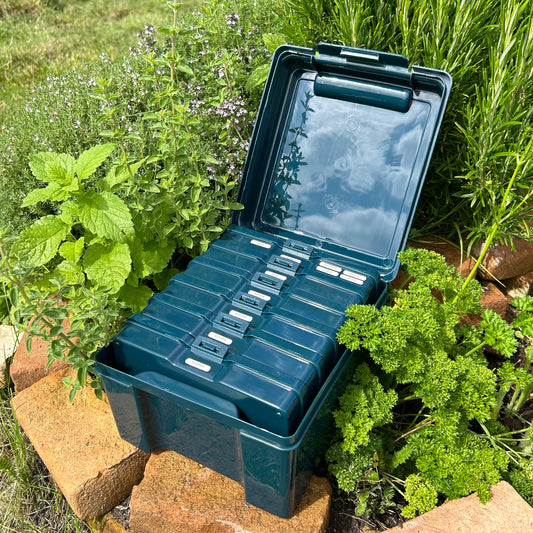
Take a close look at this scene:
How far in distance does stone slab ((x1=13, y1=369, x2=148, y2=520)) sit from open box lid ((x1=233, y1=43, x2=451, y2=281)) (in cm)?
119

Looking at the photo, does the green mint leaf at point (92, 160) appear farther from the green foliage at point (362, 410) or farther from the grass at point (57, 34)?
the grass at point (57, 34)

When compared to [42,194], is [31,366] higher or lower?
lower

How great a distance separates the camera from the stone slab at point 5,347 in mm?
2707

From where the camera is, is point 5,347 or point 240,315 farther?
point 5,347

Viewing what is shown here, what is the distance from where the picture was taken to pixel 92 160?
2232mm

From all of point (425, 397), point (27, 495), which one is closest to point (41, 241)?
point (27, 495)

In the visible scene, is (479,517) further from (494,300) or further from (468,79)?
(468,79)

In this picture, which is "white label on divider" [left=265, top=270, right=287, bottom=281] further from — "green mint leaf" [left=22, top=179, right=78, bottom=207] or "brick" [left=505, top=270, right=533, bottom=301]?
"brick" [left=505, top=270, right=533, bottom=301]

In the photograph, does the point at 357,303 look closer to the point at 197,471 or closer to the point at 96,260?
the point at 197,471

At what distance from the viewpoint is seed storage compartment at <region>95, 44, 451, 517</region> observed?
1786mm

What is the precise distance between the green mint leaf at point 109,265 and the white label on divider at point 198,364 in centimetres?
55

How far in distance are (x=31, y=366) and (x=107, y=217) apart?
38.2 inches

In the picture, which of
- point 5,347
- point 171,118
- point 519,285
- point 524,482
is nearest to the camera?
point 524,482

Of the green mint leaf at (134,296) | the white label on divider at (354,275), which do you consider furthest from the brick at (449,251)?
the green mint leaf at (134,296)
